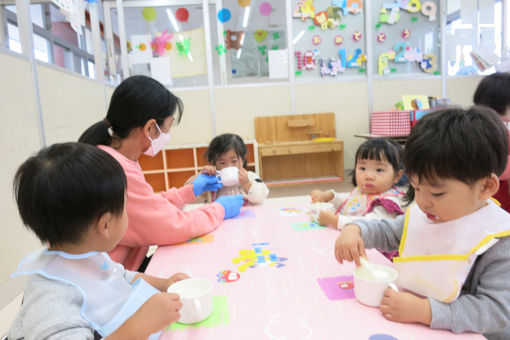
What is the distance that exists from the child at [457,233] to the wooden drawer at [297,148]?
348cm

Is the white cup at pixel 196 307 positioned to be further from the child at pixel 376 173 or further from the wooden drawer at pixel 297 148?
the wooden drawer at pixel 297 148

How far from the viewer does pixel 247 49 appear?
470cm

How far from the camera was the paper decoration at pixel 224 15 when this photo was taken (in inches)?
179

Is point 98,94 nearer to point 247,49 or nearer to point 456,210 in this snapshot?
point 247,49

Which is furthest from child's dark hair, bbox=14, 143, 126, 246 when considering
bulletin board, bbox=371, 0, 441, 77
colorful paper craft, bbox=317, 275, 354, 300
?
bulletin board, bbox=371, 0, 441, 77

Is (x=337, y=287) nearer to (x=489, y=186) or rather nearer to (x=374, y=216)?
(x=489, y=186)

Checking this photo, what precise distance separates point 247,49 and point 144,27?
1416 millimetres

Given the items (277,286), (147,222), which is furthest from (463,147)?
(147,222)

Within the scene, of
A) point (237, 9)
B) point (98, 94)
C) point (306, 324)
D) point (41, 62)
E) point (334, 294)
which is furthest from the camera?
point (237, 9)

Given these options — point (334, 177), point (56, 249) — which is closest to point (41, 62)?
point (56, 249)

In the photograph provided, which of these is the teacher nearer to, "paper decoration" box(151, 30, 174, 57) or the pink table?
the pink table

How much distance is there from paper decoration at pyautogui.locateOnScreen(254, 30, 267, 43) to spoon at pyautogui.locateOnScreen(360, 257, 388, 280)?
440 cm

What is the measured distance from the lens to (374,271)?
0.75 metres

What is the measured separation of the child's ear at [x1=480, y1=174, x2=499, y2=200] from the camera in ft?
2.25
